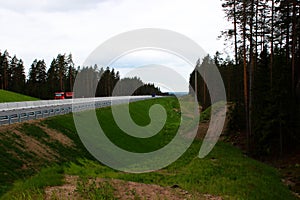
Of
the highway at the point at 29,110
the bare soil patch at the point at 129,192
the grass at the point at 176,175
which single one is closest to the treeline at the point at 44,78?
the highway at the point at 29,110

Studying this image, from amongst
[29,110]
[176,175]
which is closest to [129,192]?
[176,175]

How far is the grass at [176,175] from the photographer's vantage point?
1049 cm

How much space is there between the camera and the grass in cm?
1049

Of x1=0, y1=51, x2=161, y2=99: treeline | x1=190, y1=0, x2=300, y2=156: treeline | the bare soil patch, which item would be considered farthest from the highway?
x1=0, y1=51, x2=161, y2=99: treeline

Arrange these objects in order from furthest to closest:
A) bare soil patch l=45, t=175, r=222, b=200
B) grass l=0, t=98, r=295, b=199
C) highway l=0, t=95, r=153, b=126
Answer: highway l=0, t=95, r=153, b=126 → grass l=0, t=98, r=295, b=199 → bare soil patch l=45, t=175, r=222, b=200

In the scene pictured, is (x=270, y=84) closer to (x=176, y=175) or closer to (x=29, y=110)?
(x=176, y=175)

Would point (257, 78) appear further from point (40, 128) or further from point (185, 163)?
point (40, 128)

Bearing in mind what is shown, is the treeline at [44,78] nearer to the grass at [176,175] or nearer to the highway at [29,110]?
the highway at [29,110]

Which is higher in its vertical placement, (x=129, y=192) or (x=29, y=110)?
(x=29, y=110)

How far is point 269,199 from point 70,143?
559 inches

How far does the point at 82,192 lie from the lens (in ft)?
30.7

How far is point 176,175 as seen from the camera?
16734 millimetres

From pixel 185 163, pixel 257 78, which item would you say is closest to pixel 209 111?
pixel 257 78

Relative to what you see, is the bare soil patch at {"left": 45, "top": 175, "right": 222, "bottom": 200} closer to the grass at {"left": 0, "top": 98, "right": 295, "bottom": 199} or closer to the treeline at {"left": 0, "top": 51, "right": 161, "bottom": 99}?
the grass at {"left": 0, "top": 98, "right": 295, "bottom": 199}
